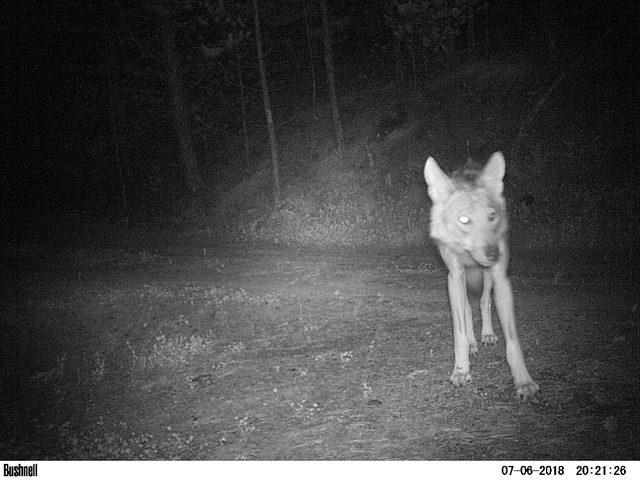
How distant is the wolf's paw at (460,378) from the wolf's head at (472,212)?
1272mm

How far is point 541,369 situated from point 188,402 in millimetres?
4046

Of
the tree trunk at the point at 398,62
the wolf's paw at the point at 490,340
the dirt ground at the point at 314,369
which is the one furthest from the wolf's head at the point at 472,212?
the tree trunk at the point at 398,62

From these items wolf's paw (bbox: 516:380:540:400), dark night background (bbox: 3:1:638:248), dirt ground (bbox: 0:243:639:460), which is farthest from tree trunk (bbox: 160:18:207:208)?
wolf's paw (bbox: 516:380:540:400)

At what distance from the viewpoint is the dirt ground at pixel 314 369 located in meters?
4.78

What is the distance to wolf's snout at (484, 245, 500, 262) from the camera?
5.18 meters

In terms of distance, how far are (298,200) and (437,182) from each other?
14.8 metres

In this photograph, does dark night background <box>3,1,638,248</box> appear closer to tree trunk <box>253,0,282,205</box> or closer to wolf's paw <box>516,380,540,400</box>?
tree trunk <box>253,0,282,205</box>

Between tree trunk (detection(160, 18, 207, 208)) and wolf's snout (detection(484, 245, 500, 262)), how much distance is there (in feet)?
63.5

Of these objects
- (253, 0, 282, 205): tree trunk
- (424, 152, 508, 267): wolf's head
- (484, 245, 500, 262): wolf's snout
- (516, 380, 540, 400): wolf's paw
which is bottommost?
(516, 380, 540, 400): wolf's paw

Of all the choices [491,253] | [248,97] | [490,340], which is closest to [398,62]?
[248,97]

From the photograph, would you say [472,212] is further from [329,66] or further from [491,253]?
[329,66]

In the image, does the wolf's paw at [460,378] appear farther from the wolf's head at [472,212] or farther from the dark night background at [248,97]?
the dark night background at [248,97]

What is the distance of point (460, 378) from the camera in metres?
5.69

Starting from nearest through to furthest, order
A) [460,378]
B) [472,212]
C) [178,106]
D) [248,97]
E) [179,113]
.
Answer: [472,212] → [460,378] → [178,106] → [179,113] → [248,97]
